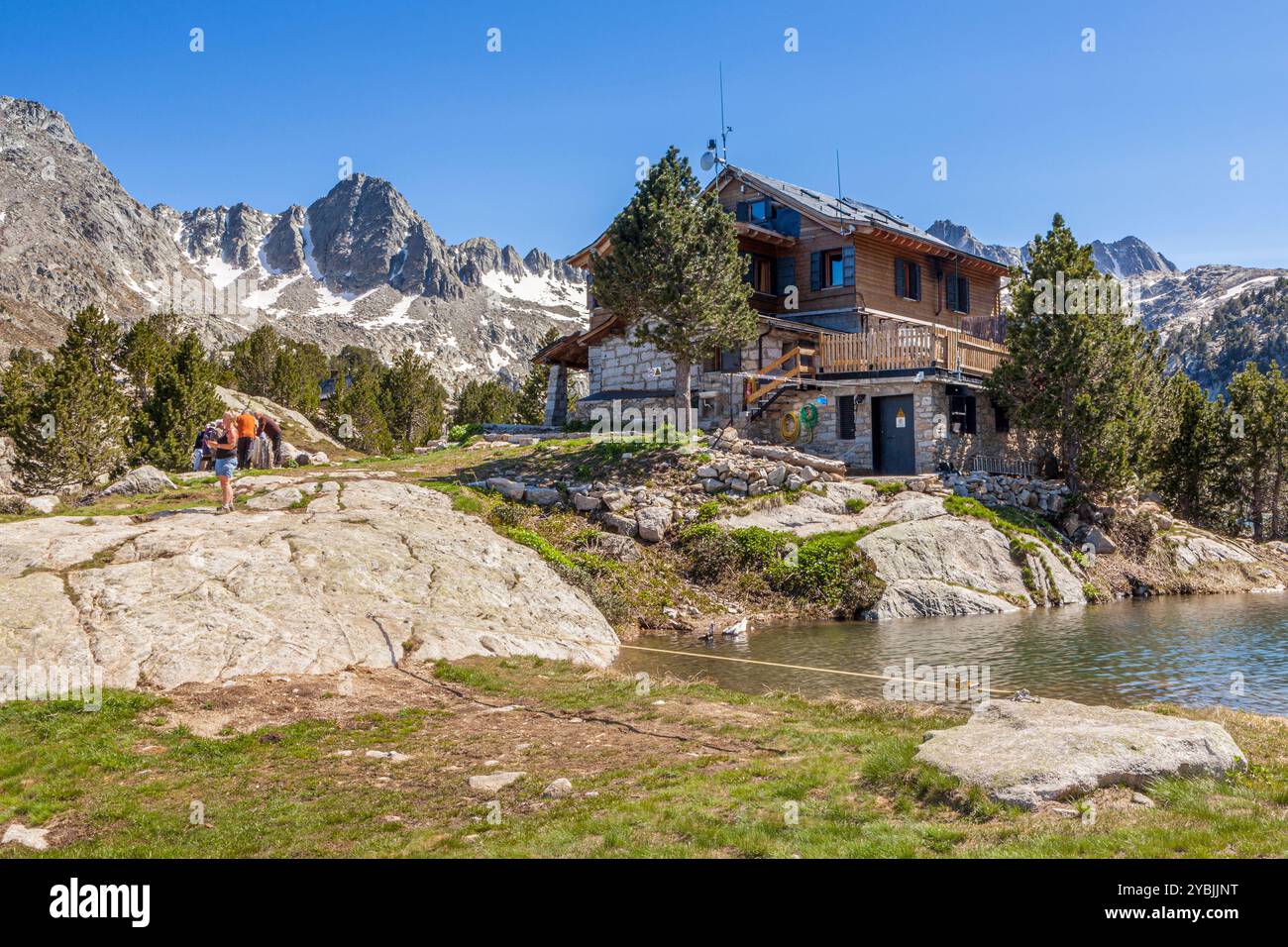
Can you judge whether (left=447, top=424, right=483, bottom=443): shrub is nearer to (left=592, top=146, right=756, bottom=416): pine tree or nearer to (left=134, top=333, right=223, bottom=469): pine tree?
(left=134, top=333, right=223, bottom=469): pine tree

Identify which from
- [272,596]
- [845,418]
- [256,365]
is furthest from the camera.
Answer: [256,365]

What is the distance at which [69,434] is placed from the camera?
3697 cm

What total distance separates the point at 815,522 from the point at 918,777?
18.7m

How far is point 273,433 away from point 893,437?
22409 mm

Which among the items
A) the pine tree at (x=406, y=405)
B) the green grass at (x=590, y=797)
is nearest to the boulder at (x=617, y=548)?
the green grass at (x=590, y=797)

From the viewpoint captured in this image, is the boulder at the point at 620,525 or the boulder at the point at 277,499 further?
the boulder at the point at 620,525

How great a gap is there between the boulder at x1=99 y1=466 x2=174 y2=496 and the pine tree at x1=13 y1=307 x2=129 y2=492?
45.2 feet

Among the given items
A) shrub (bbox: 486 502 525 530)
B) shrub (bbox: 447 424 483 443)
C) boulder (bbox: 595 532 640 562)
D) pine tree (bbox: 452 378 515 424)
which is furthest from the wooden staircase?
pine tree (bbox: 452 378 515 424)

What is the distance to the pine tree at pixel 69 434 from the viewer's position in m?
36.4

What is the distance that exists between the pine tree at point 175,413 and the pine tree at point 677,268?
2548cm

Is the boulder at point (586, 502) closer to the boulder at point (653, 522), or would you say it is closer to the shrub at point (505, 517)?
the boulder at point (653, 522)

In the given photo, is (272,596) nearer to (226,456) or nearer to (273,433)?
(226,456)

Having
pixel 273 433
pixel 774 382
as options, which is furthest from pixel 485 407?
pixel 273 433
